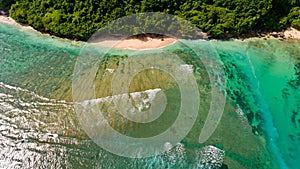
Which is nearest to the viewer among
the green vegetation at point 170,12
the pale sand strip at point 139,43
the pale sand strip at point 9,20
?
the green vegetation at point 170,12

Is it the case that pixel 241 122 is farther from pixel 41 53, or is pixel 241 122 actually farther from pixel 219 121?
pixel 41 53

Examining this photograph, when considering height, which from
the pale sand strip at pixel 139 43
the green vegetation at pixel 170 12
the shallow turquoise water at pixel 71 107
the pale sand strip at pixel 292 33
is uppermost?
the green vegetation at pixel 170 12

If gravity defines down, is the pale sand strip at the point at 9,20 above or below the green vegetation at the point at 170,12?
below

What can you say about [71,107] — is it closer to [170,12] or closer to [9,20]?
[170,12]

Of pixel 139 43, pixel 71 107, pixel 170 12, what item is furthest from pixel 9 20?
pixel 170 12

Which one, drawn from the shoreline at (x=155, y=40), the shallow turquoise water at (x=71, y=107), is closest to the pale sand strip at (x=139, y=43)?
the shoreline at (x=155, y=40)

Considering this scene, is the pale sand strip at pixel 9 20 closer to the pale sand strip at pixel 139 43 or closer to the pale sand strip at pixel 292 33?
the pale sand strip at pixel 139 43

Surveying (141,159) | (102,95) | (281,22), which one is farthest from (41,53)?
(281,22)

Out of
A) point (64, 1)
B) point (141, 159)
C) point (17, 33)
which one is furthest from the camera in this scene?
point (17, 33)
